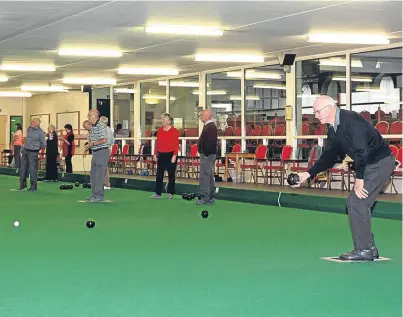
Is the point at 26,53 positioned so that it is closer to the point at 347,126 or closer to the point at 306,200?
the point at 306,200

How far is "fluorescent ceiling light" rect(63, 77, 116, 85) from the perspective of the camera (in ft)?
66.0

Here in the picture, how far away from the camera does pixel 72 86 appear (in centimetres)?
2273

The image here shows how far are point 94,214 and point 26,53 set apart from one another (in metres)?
5.91

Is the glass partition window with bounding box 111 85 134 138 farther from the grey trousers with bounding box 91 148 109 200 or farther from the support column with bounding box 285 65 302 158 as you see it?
the grey trousers with bounding box 91 148 109 200

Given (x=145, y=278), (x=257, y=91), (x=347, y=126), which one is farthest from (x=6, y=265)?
(x=257, y=91)

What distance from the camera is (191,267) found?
5727 mm

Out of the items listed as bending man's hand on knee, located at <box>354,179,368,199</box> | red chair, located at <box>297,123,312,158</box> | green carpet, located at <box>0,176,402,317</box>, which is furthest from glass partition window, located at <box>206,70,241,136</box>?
bending man's hand on knee, located at <box>354,179,368,199</box>

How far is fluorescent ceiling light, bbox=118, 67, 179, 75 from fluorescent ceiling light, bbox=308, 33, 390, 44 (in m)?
5.78

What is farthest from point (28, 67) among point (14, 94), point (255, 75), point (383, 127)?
point (14, 94)

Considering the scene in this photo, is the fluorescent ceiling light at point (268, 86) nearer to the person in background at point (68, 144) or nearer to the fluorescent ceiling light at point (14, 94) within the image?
the person in background at point (68, 144)

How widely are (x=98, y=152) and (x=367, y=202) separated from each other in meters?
6.38

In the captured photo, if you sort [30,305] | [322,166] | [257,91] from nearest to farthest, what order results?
[30,305] → [322,166] → [257,91]

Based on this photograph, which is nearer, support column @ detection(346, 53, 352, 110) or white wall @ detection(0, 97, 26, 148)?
support column @ detection(346, 53, 352, 110)

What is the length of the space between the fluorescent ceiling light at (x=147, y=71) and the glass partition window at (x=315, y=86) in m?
3.45
